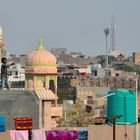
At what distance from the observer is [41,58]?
53094 millimetres

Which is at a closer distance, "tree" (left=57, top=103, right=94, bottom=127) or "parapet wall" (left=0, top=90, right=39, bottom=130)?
"parapet wall" (left=0, top=90, right=39, bottom=130)

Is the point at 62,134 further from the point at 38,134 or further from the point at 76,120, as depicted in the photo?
the point at 76,120

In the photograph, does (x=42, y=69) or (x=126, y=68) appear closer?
(x=42, y=69)

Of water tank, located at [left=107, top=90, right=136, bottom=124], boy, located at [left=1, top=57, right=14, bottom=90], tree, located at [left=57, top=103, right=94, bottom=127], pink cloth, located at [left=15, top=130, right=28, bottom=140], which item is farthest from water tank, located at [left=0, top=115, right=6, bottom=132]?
tree, located at [left=57, top=103, right=94, bottom=127]

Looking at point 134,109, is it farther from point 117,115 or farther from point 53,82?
point 53,82

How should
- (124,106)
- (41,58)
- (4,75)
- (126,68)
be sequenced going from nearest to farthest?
(124,106), (4,75), (41,58), (126,68)

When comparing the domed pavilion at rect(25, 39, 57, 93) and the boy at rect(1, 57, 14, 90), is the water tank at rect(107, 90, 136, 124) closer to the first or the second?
the boy at rect(1, 57, 14, 90)

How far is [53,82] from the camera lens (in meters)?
53.7

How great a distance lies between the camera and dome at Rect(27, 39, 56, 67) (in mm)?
52312

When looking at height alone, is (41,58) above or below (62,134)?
above

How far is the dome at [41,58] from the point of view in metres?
52.3

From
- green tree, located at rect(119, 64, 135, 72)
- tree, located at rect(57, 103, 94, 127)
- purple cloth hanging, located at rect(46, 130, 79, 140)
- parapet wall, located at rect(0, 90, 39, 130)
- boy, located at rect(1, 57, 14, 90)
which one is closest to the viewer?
purple cloth hanging, located at rect(46, 130, 79, 140)

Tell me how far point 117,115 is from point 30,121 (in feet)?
4.30

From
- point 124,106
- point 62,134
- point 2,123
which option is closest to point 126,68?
point 124,106
